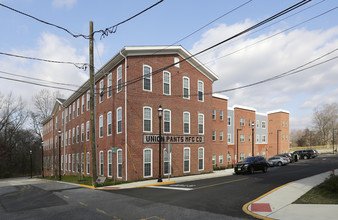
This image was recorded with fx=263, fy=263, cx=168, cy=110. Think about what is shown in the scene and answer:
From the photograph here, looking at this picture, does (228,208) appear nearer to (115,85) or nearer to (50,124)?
(115,85)

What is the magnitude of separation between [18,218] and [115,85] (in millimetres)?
17079

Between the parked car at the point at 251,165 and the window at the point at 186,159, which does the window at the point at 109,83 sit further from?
the parked car at the point at 251,165

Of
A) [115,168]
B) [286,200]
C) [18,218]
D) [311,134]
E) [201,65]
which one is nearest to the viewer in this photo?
[18,218]

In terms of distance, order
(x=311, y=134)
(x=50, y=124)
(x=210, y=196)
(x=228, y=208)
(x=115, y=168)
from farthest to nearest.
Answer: (x=311, y=134), (x=50, y=124), (x=115, y=168), (x=210, y=196), (x=228, y=208)

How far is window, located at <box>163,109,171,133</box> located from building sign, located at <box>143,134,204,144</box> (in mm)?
693

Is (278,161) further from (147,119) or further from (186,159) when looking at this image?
(147,119)

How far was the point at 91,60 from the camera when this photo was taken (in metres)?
19.7

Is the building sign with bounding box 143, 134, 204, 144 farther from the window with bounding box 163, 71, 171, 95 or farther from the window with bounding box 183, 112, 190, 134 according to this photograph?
the window with bounding box 163, 71, 171, 95

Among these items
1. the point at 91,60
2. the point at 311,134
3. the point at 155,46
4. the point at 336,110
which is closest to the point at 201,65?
the point at 155,46

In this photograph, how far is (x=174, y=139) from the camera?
2562 centimetres

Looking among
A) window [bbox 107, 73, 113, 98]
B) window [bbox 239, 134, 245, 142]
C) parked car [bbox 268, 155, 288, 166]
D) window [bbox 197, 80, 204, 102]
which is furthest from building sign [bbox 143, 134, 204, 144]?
window [bbox 239, 134, 245, 142]

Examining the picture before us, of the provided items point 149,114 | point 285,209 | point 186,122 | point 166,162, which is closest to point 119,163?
point 166,162

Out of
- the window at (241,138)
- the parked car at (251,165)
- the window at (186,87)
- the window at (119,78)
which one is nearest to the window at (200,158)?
the parked car at (251,165)

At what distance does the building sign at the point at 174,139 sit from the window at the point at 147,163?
89 centimetres
